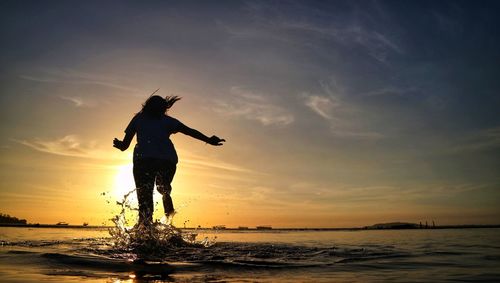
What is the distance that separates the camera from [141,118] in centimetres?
959

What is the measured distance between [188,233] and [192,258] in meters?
3.77

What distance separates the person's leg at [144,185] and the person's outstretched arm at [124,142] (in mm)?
707

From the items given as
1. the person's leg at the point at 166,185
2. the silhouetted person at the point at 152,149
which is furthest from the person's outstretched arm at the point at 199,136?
the person's leg at the point at 166,185

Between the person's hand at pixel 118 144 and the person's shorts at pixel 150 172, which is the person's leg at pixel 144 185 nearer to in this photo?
the person's shorts at pixel 150 172

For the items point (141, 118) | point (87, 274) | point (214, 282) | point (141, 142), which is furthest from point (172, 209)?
point (214, 282)

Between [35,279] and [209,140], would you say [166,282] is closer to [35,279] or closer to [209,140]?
[35,279]

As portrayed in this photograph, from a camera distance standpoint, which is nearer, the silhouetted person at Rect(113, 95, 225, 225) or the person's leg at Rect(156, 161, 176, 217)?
the silhouetted person at Rect(113, 95, 225, 225)

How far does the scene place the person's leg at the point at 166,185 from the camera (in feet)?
30.8

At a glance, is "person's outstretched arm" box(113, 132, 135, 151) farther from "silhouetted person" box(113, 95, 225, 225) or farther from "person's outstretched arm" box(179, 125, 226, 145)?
"person's outstretched arm" box(179, 125, 226, 145)

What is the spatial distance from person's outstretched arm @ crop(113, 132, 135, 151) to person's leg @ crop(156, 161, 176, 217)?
1.18 m

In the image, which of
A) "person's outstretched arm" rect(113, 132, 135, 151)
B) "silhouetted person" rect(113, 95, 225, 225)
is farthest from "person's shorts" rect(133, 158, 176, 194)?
"person's outstretched arm" rect(113, 132, 135, 151)

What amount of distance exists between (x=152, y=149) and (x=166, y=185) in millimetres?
972

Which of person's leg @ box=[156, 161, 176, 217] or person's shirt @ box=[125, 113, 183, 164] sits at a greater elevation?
person's shirt @ box=[125, 113, 183, 164]

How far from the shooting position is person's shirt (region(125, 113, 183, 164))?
9.18 metres
